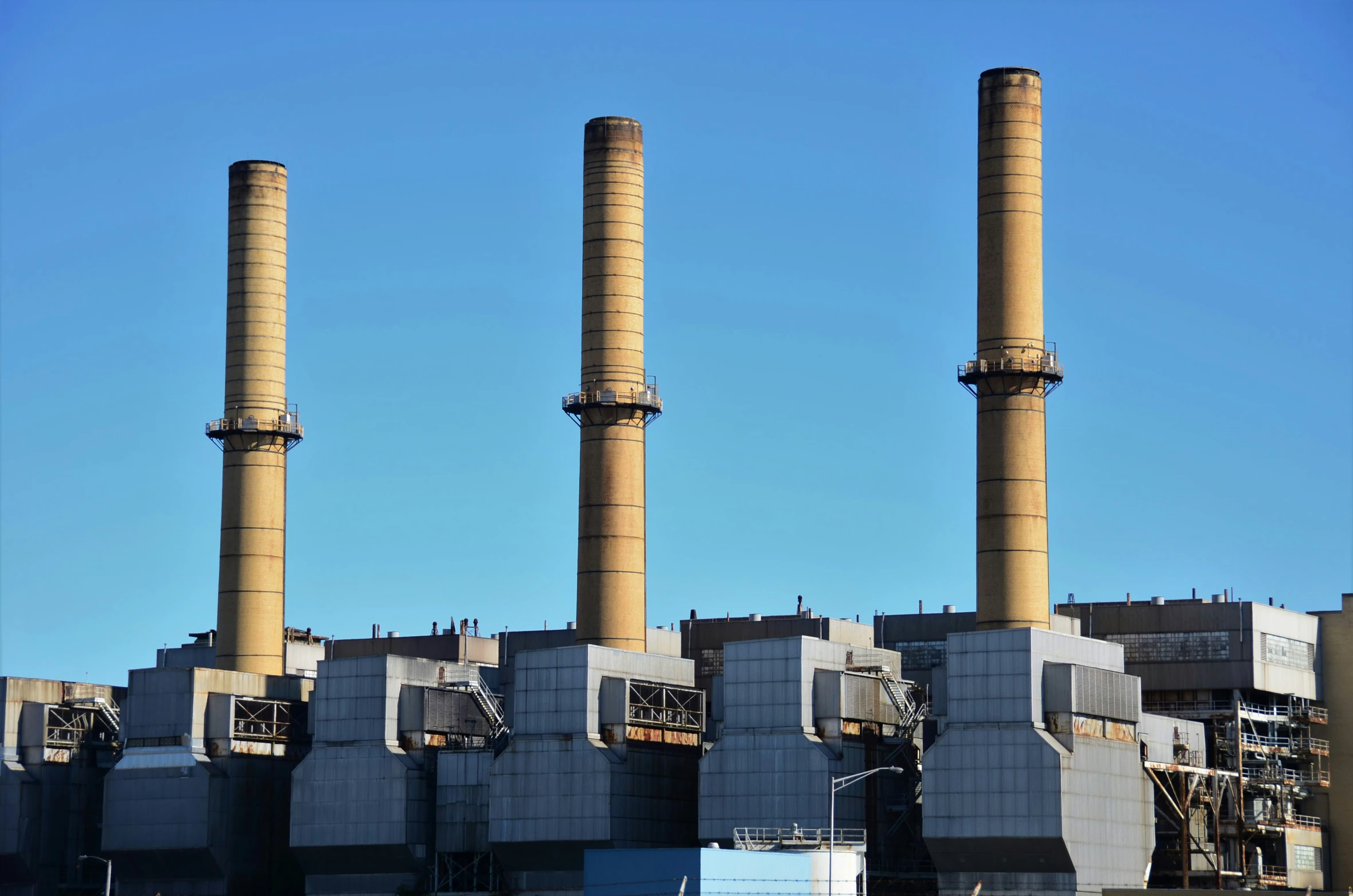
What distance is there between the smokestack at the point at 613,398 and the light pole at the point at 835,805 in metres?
14.4

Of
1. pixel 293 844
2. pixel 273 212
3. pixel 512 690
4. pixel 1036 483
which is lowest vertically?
pixel 293 844

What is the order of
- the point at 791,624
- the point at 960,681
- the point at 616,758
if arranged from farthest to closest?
1. the point at 791,624
2. the point at 616,758
3. the point at 960,681

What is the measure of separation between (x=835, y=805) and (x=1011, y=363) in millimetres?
18782

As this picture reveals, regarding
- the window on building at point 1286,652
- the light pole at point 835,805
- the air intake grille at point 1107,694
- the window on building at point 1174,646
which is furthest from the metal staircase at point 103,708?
the window on building at point 1286,652

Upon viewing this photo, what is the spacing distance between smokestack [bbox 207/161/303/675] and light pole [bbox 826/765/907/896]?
33564 mm

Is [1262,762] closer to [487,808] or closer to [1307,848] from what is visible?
[1307,848]

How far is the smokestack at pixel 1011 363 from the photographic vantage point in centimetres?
8200

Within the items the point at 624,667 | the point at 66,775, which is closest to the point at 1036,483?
the point at 624,667

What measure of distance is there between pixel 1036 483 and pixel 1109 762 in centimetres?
1153

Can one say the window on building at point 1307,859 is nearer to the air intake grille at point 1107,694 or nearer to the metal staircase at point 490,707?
the air intake grille at point 1107,694

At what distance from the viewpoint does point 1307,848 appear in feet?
313

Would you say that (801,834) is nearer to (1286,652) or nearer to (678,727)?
(678,727)

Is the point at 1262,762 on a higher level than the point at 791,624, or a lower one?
lower

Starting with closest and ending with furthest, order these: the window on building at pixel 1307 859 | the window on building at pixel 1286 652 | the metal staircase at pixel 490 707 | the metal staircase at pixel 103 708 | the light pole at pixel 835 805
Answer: the light pole at pixel 835 805, the metal staircase at pixel 490 707, the window on building at pixel 1307 859, the window on building at pixel 1286 652, the metal staircase at pixel 103 708
